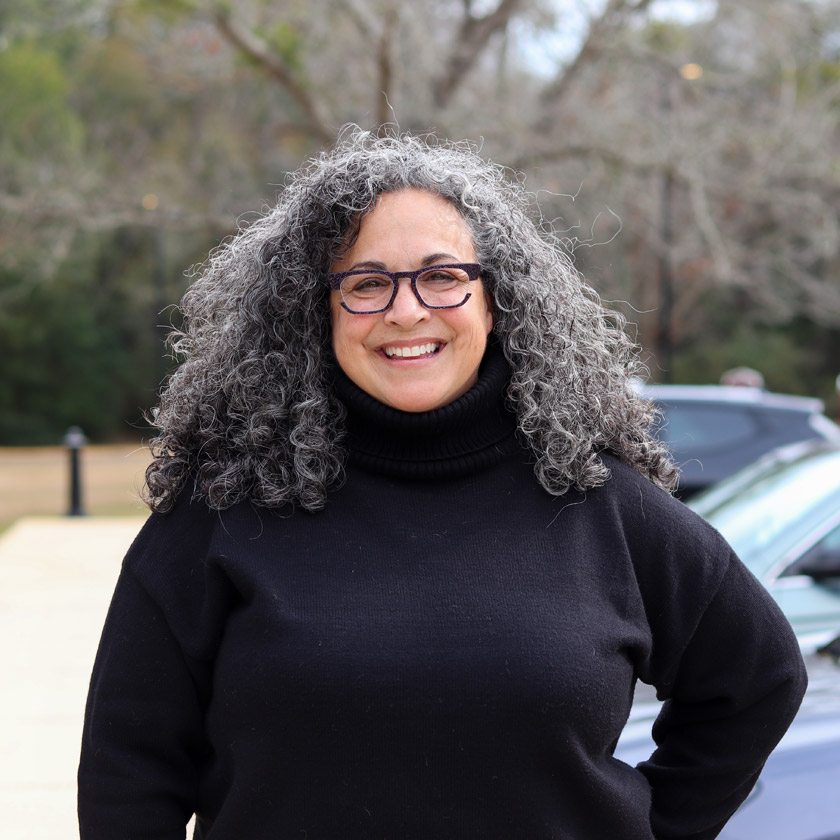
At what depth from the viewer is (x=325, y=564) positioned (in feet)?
5.99

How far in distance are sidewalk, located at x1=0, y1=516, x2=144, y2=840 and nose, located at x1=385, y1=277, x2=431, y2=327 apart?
3149 millimetres

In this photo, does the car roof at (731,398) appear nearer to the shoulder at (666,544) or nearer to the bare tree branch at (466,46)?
the shoulder at (666,544)

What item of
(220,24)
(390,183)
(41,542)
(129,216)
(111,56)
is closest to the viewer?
(390,183)

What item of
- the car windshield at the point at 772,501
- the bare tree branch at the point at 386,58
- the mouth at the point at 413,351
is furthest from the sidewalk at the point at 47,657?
the bare tree branch at the point at 386,58

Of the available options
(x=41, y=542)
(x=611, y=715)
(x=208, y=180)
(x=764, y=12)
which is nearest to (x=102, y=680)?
(x=611, y=715)

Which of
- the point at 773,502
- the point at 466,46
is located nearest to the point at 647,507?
the point at 773,502

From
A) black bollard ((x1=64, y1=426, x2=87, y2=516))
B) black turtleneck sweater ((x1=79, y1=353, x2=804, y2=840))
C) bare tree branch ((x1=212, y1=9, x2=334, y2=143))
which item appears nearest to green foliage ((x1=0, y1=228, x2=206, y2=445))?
bare tree branch ((x1=212, y1=9, x2=334, y2=143))

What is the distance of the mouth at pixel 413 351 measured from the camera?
1926 mm

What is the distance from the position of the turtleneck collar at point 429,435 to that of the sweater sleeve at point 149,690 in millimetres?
336

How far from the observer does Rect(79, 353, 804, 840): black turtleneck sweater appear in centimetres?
173

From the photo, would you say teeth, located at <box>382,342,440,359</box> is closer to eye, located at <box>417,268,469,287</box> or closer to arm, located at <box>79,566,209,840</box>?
eye, located at <box>417,268,469,287</box>

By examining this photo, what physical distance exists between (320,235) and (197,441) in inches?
16.6

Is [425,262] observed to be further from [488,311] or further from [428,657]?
[428,657]

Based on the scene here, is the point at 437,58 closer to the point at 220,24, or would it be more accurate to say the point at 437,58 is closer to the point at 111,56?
Answer: the point at 220,24
